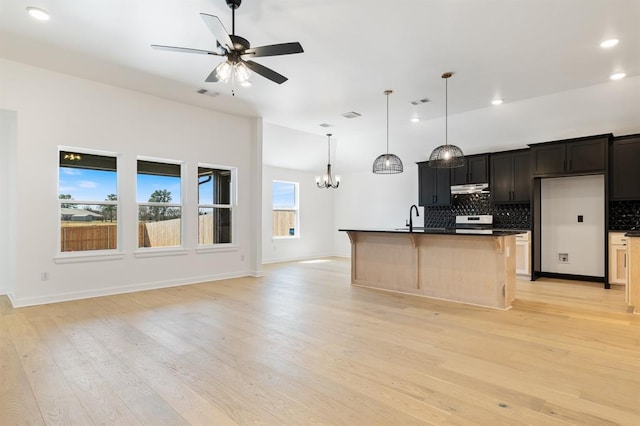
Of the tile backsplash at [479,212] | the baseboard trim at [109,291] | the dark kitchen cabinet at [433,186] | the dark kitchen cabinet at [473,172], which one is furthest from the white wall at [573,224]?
the baseboard trim at [109,291]

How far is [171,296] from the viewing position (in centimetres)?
511

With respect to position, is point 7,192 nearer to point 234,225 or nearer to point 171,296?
point 171,296

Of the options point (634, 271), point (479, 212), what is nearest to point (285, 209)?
point (479, 212)

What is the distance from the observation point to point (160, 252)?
18.9ft

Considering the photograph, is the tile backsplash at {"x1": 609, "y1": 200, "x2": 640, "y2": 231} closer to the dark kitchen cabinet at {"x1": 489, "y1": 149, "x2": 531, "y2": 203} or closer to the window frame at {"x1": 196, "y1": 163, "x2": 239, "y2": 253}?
the dark kitchen cabinet at {"x1": 489, "y1": 149, "x2": 531, "y2": 203}

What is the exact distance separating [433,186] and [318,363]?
20.2ft

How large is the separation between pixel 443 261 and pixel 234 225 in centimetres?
391

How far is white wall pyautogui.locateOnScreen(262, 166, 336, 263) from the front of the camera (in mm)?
8992

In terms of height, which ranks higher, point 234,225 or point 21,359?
point 234,225

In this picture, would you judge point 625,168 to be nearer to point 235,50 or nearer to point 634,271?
point 634,271

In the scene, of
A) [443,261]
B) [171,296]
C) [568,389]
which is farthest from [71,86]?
[568,389]

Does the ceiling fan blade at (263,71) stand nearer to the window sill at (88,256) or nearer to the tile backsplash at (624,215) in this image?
the window sill at (88,256)

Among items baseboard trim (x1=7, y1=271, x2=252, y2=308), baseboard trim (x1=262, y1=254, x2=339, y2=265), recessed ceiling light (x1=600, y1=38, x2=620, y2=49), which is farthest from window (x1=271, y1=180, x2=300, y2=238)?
recessed ceiling light (x1=600, y1=38, x2=620, y2=49)

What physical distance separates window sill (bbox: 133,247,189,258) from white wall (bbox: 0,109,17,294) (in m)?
1.55
